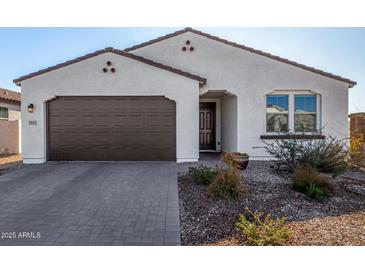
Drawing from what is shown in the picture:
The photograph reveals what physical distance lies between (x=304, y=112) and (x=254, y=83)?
2.59 m

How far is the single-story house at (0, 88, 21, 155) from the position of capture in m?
13.6

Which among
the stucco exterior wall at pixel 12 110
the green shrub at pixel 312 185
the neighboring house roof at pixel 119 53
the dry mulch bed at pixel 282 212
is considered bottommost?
the dry mulch bed at pixel 282 212

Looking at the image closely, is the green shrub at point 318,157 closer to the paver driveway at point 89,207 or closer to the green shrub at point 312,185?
the green shrub at point 312,185

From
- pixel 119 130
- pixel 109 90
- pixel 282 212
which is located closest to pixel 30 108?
pixel 109 90

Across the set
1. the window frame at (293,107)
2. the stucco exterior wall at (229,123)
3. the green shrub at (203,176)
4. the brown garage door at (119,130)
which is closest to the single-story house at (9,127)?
the brown garage door at (119,130)

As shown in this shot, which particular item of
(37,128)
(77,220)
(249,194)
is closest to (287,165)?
(249,194)

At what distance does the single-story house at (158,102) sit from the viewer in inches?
380

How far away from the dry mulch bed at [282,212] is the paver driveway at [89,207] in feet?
1.11

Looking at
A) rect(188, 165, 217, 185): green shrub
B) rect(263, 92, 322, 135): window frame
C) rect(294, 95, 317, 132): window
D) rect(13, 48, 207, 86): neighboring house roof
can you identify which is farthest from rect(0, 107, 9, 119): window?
rect(294, 95, 317, 132): window

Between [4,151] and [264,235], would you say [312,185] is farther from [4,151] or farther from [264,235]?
[4,151]

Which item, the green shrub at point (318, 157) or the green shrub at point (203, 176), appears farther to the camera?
the green shrub at point (318, 157)

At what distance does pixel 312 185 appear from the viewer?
217 inches

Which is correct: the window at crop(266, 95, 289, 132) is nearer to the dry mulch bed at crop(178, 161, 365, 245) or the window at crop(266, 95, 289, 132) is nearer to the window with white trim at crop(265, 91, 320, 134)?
the window with white trim at crop(265, 91, 320, 134)

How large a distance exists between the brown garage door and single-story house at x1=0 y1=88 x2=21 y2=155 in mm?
5946
